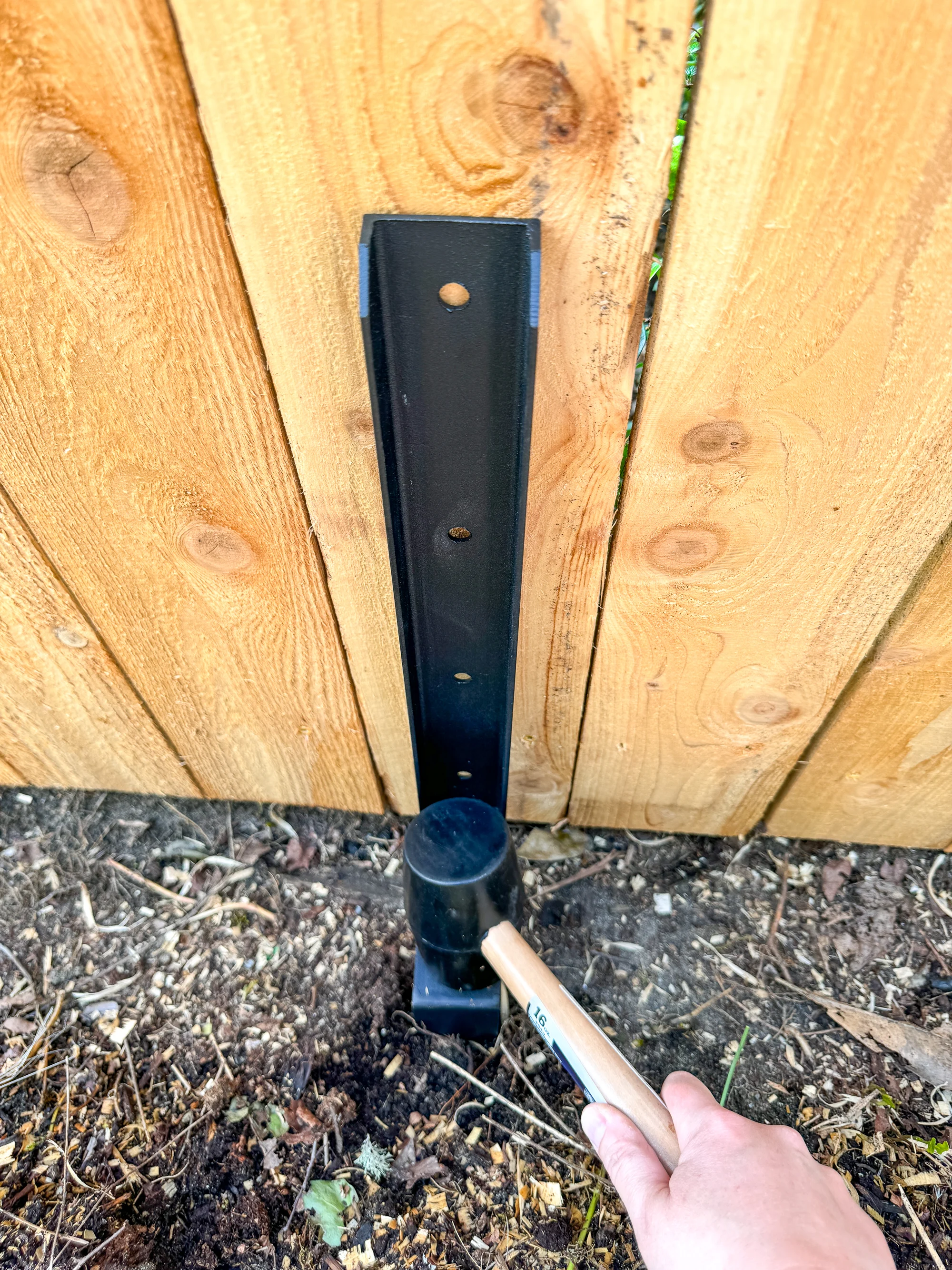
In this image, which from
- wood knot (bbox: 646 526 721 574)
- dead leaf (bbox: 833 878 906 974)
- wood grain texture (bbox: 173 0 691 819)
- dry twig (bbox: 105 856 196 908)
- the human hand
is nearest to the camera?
wood grain texture (bbox: 173 0 691 819)

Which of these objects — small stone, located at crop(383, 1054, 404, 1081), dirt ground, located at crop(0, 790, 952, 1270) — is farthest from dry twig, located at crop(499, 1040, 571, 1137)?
small stone, located at crop(383, 1054, 404, 1081)

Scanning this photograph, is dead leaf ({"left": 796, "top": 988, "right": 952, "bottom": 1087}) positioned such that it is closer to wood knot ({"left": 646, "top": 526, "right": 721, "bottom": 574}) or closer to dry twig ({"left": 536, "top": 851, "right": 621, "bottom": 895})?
dry twig ({"left": 536, "top": 851, "right": 621, "bottom": 895})

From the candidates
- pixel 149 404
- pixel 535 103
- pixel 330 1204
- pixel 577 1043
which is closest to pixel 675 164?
pixel 535 103

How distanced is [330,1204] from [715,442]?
3.94 ft

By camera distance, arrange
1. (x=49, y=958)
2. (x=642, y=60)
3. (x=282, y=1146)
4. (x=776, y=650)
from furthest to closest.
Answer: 1. (x=49, y=958)
2. (x=282, y=1146)
3. (x=776, y=650)
4. (x=642, y=60)

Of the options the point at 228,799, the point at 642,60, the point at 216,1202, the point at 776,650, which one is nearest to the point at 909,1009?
the point at 776,650

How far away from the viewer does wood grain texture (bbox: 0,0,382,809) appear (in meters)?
0.68

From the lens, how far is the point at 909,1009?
1.37 metres

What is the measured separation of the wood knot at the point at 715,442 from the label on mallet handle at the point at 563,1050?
0.70 meters

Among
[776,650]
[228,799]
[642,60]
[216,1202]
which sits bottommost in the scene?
[216,1202]

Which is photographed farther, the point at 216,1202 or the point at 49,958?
the point at 49,958

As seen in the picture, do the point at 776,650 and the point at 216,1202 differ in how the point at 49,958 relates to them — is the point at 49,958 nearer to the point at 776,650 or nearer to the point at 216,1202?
the point at 216,1202

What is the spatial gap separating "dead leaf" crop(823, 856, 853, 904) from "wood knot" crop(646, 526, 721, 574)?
2.62ft

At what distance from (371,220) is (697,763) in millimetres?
1005
